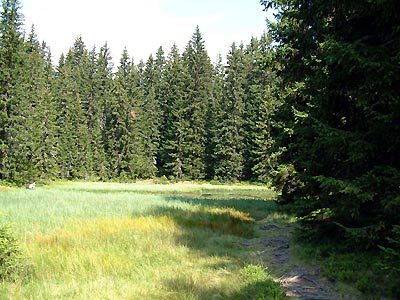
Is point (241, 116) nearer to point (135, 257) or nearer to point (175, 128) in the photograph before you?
point (175, 128)

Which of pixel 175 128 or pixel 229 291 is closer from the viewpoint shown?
pixel 229 291

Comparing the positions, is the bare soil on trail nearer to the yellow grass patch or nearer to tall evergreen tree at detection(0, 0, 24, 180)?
the yellow grass patch

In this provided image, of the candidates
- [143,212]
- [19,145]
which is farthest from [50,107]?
[143,212]

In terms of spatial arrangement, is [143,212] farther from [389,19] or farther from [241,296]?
[389,19]

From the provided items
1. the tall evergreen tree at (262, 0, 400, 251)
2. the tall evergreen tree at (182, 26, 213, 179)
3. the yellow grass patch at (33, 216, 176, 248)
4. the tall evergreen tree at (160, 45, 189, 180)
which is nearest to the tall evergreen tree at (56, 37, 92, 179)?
the tall evergreen tree at (160, 45, 189, 180)

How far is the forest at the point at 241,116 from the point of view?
675 cm

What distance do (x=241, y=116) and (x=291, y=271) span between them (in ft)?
169

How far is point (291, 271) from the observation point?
7.53 metres

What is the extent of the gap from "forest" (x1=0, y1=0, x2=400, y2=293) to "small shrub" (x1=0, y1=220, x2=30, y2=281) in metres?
6.10

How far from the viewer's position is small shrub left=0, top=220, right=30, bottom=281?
22.4 feet

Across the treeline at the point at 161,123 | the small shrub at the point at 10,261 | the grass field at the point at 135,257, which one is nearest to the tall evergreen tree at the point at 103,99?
the treeline at the point at 161,123

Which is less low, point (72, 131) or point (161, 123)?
point (161, 123)

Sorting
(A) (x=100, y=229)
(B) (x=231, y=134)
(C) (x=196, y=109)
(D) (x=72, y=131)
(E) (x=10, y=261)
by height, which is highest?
(C) (x=196, y=109)

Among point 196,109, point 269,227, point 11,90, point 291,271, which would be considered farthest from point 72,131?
point 291,271
